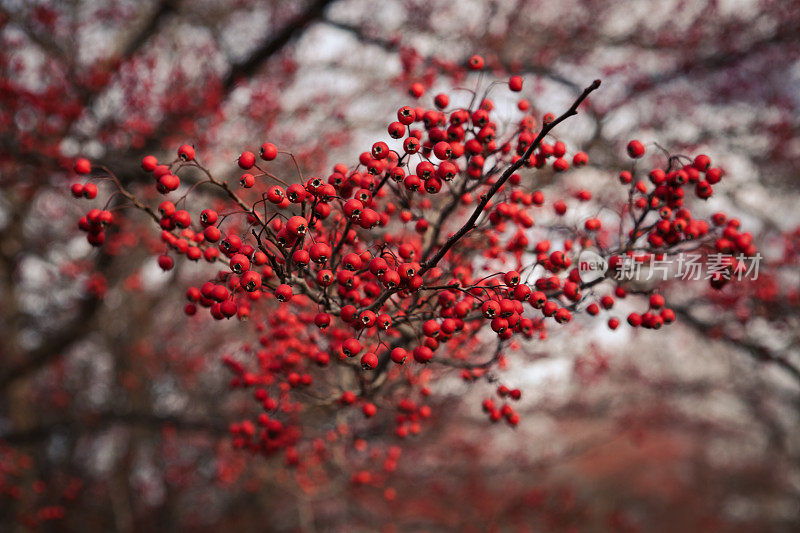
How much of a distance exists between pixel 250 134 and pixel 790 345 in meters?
9.76

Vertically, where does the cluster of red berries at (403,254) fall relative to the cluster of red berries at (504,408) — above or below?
above

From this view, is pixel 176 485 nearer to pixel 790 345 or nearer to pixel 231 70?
pixel 231 70

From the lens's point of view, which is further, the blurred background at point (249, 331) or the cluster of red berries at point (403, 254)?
the blurred background at point (249, 331)

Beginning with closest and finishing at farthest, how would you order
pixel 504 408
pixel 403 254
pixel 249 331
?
pixel 403 254
pixel 504 408
pixel 249 331

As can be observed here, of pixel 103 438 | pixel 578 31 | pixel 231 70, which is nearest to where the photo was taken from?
pixel 231 70

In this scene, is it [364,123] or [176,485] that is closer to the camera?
[364,123]

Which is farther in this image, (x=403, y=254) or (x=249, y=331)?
(x=249, y=331)

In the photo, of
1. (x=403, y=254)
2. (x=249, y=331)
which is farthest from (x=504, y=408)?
(x=249, y=331)

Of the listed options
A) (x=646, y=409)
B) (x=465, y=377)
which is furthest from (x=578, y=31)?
(x=646, y=409)

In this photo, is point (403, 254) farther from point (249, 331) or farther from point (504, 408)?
point (249, 331)

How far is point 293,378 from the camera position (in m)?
3.47

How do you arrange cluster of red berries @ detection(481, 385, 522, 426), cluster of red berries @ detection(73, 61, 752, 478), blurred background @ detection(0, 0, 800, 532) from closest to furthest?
cluster of red berries @ detection(73, 61, 752, 478) < cluster of red berries @ detection(481, 385, 522, 426) < blurred background @ detection(0, 0, 800, 532)

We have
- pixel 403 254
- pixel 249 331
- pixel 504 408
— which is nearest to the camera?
pixel 403 254

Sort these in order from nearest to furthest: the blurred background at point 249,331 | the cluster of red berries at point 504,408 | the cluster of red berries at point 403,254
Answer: the cluster of red berries at point 403,254, the cluster of red berries at point 504,408, the blurred background at point 249,331
